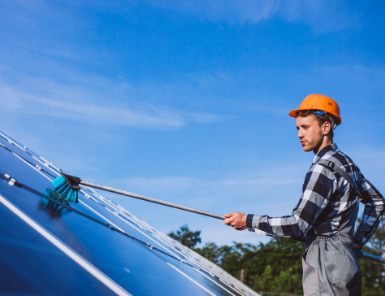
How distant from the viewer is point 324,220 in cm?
237

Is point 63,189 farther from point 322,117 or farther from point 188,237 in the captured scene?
point 188,237

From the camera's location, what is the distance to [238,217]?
8.36 ft

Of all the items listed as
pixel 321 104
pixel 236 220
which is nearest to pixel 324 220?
pixel 236 220

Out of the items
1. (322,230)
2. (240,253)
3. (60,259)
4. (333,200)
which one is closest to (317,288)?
(322,230)

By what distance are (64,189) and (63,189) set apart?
0.01 metres

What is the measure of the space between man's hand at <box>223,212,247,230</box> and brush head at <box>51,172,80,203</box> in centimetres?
159

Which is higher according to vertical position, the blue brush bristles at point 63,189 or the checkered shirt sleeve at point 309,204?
the checkered shirt sleeve at point 309,204

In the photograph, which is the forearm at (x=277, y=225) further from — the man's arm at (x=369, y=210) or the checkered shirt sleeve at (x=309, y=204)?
the man's arm at (x=369, y=210)

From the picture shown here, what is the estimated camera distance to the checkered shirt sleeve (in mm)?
2242

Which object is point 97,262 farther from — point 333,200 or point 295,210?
point 333,200

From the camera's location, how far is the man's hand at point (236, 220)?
2520 millimetres

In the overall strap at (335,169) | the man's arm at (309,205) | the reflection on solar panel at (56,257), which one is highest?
the overall strap at (335,169)

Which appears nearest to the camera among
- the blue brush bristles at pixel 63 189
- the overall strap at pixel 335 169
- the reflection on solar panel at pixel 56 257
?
the reflection on solar panel at pixel 56 257

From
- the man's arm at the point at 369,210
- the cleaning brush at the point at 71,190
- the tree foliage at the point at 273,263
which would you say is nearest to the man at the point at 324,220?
the man's arm at the point at 369,210
